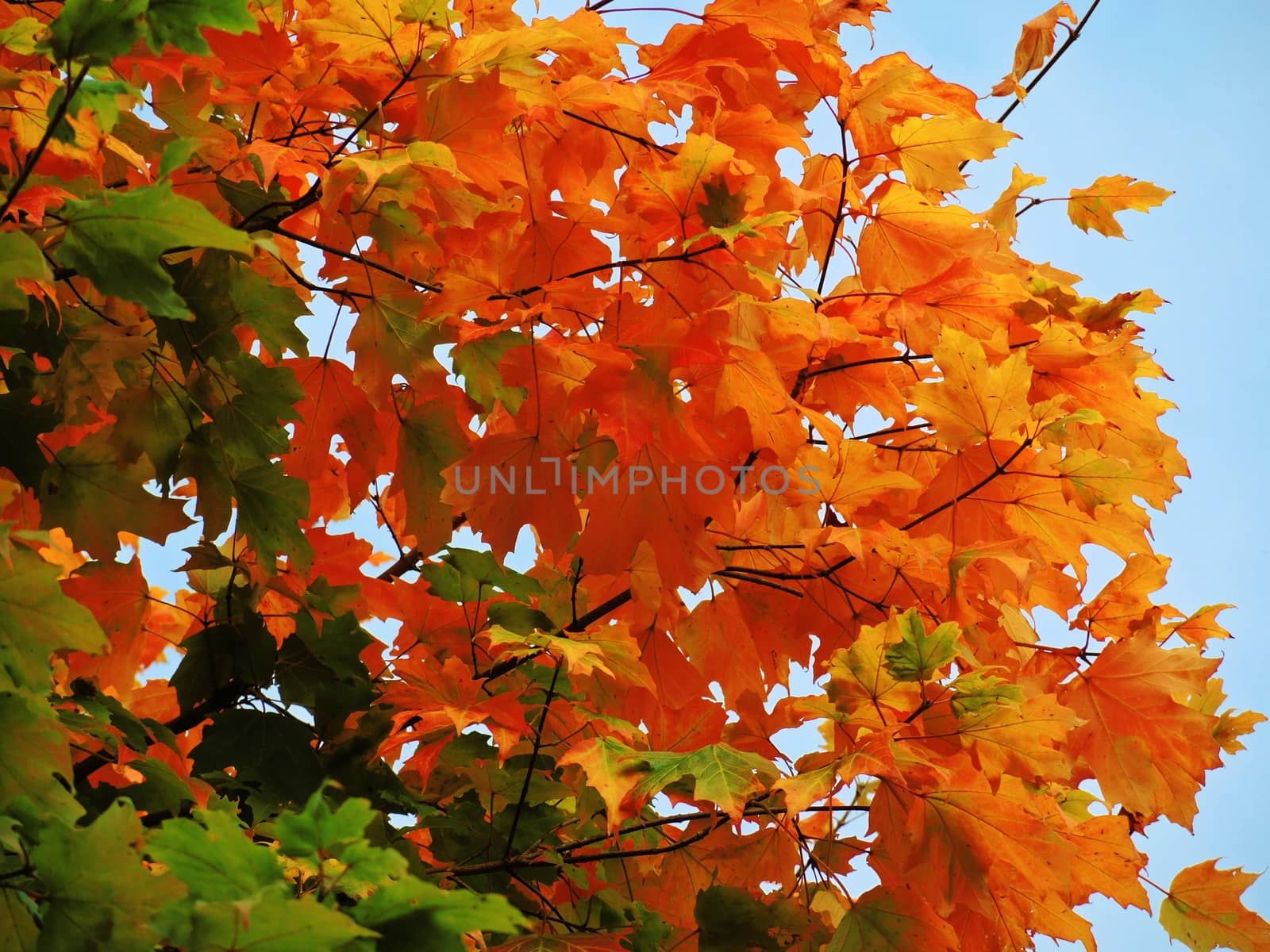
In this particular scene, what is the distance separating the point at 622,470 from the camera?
5.03ft

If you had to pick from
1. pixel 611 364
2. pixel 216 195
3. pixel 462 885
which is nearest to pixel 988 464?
pixel 611 364

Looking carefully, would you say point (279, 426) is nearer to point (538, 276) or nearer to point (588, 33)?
point (538, 276)

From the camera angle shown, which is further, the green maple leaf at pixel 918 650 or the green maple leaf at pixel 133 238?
the green maple leaf at pixel 918 650

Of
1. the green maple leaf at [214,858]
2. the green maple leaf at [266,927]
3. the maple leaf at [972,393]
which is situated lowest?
the green maple leaf at [266,927]

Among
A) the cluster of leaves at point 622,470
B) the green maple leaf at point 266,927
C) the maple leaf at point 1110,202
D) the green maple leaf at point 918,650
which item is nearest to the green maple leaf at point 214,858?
the green maple leaf at point 266,927

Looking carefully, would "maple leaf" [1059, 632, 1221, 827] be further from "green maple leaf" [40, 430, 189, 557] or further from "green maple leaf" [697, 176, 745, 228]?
"green maple leaf" [40, 430, 189, 557]

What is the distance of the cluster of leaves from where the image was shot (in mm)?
1493

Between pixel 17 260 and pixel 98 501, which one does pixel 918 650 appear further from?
pixel 98 501

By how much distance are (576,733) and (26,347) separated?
1.06 m

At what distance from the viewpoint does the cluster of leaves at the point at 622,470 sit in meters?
1.49

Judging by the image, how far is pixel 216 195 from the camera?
5.89 ft

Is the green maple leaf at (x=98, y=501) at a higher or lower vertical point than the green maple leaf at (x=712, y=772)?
higher

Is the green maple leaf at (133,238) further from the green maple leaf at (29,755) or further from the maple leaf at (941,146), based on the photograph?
the maple leaf at (941,146)

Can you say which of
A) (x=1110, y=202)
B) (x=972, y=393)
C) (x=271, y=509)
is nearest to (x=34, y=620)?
(x=271, y=509)
